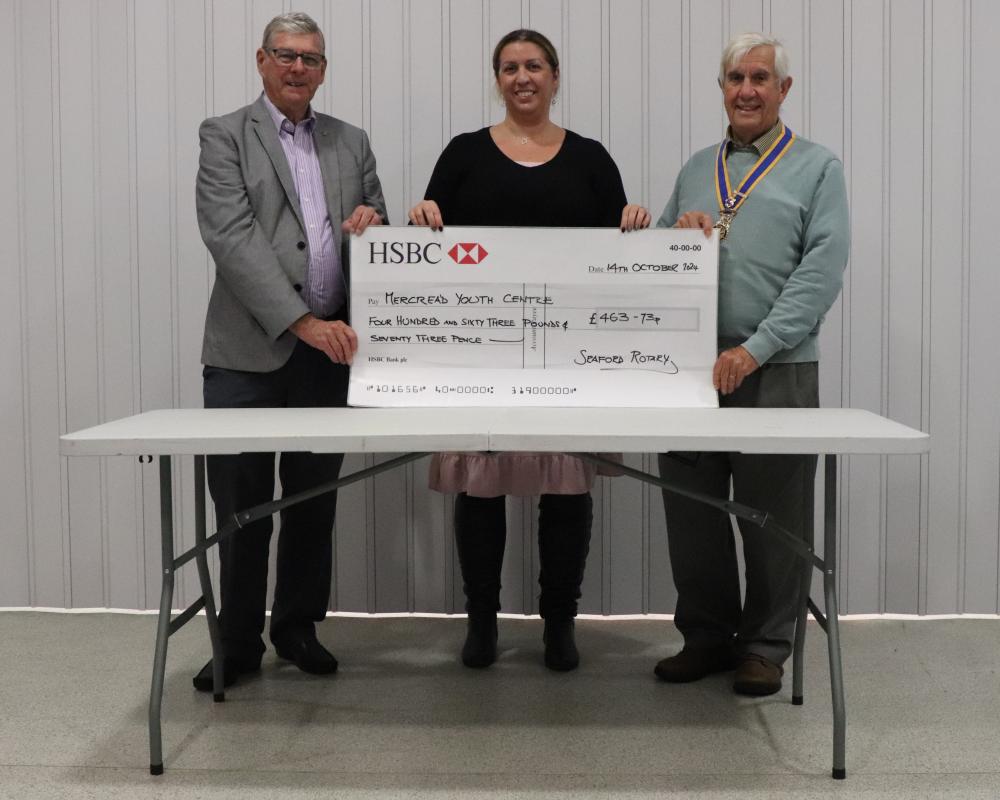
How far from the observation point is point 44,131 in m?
3.40

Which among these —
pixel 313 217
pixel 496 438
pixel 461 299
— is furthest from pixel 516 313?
pixel 496 438

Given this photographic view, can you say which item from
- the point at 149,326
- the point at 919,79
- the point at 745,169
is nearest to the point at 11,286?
the point at 149,326

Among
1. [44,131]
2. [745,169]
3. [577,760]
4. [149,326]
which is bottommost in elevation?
[577,760]

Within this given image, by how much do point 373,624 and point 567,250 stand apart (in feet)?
4.67

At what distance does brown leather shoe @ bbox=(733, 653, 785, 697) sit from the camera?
8.57 ft

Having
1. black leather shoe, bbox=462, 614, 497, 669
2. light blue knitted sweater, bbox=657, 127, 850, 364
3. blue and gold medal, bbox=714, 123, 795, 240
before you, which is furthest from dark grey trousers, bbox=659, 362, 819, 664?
black leather shoe, bbox=462, 614, 497, 669

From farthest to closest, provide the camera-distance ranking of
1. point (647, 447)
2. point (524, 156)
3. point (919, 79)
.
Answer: point (919, 79) → point (524, 156) → point (647, 447)

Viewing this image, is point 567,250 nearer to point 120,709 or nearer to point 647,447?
point 647,447

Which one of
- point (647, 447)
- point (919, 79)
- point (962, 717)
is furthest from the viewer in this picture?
point (919, 79)

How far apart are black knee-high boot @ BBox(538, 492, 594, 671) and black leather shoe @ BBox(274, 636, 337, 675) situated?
0.60 meters

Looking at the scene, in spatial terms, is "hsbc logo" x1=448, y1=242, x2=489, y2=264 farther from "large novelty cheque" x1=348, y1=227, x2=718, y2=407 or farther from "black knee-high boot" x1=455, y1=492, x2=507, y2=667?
"black knee-high boot" x1=455, y1=492, x2=507, y2=667

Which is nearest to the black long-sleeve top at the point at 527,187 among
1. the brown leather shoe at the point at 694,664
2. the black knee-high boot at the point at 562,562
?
the black knee-high boot at the point at 562,562

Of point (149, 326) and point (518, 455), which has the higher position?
point (149, 326)

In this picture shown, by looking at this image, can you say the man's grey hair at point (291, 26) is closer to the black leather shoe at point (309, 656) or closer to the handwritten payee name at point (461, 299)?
the handwritten payee name at point (461, 299)
